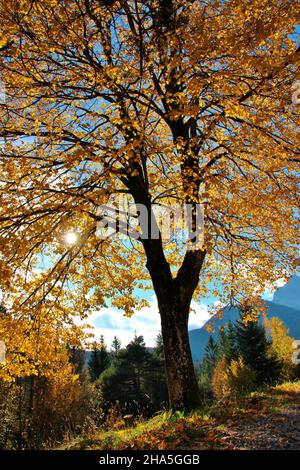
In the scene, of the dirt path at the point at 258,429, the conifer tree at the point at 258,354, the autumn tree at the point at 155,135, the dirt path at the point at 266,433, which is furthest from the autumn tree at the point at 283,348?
the dirt path at the point at 266,433

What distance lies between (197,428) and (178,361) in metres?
2.56

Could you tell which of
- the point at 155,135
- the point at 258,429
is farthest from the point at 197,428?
the point at 155,135

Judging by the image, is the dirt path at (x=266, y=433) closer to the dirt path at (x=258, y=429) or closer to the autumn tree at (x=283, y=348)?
the dirt path at (x=258, y=429)

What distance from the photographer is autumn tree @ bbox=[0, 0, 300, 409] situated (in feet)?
21.9

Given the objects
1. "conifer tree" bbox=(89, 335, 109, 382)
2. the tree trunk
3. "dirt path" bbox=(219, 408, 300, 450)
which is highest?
"conifer tree" bbox=(89, 335, 109, 382)

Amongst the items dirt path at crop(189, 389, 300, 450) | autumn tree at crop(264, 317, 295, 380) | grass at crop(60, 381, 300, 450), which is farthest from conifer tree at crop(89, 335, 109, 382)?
dirt path at crop(189, 389, 300, 450)

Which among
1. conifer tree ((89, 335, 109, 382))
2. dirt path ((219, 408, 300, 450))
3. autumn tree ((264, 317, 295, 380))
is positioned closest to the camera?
dirt path ((219, 408, 300, 450))

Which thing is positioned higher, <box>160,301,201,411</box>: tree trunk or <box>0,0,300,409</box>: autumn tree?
<box>0,0,300,409</box>: autumn tree

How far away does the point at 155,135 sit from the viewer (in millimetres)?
12039

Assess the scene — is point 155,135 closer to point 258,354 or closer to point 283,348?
point 258,354

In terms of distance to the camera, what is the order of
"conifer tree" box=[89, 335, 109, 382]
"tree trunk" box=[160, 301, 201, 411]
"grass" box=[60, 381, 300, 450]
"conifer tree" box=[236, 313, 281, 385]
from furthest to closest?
"conifer tree" box=[89, 335, 109, 382] < "conifer tree" box=[236, 313, 281, 385] < "tree trunk" box=[160, 301, 201, 411] < "grass" box=[60, 381, 300, 450]

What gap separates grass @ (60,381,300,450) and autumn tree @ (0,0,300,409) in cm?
135

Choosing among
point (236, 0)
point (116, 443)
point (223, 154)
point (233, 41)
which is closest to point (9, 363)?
point (116, 443)

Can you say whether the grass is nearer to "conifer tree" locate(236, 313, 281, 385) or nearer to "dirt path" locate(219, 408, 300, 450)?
"dirt path" locate(219, 408, 300, 450)
